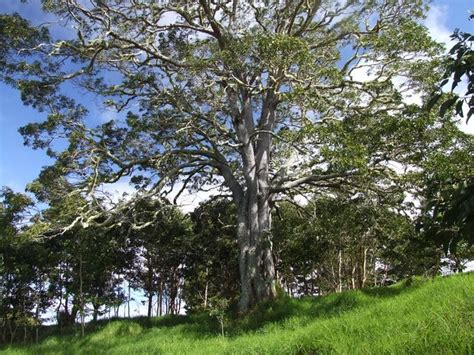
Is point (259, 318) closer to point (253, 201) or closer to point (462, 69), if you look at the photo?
point (253, 201)

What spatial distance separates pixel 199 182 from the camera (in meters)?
17.0

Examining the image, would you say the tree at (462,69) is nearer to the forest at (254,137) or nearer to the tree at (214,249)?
the forest at (254,137)

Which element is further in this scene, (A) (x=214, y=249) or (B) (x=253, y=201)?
(A) (x=214, y=249)

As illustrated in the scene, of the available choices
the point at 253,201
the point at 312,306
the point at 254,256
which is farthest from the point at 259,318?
the point at 253,201

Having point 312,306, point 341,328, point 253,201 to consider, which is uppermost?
point 253,201

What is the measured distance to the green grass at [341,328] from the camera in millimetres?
4441

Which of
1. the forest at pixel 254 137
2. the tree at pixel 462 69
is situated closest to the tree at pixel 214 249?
the forest at pixel 254 137

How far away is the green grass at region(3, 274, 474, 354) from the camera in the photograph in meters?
4.44

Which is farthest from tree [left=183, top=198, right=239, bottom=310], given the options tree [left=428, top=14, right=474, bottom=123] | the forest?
tree [left=428, top=14, right=474, bottom=123]

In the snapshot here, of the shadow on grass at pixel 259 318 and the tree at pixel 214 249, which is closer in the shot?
the shadow on grass at pixel 259 318

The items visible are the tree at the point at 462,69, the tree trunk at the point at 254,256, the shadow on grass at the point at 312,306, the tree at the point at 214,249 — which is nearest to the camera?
the tree at the point at 462,69

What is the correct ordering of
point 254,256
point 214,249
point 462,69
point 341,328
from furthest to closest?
point 214,249 → point 254,256 → point 341,328 → point 462,69

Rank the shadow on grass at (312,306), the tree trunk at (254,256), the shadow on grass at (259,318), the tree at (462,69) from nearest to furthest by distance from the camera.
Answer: the tree at (462,69) < the shadow on grass at (312,306) < the shadow on grass at (259,318) < the tree trunk at (254,256)

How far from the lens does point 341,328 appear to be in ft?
20.4
